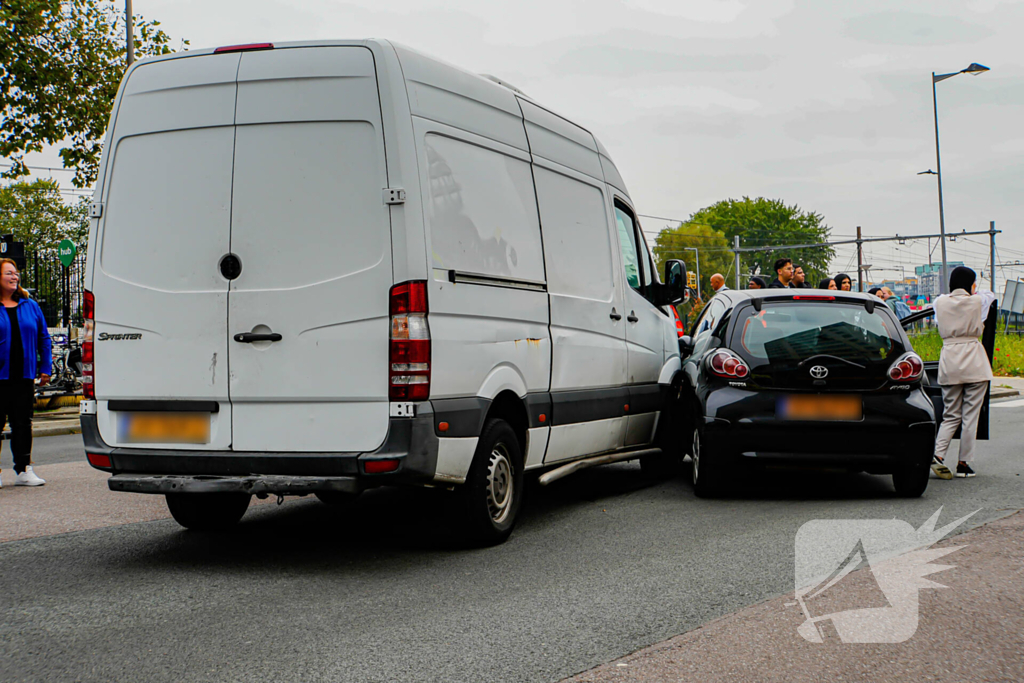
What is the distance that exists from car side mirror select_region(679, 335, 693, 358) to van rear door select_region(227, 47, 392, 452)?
4.52 m

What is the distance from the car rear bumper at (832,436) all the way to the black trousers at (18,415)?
18.0 feet

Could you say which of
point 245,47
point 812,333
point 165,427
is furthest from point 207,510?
point 812,333

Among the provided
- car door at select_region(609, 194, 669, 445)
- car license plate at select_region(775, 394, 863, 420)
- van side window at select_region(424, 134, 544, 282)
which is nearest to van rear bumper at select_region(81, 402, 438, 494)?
van side window at select_region(424, 134, 544, 282)

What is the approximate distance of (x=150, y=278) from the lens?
567cm

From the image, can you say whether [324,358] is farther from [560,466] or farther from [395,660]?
[560,466]

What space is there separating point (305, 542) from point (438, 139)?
2408 mm

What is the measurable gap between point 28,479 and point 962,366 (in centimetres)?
762

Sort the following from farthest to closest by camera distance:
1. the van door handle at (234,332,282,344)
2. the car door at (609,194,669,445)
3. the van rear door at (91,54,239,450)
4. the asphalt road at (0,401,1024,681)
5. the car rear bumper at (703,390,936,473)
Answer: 1. the car door at (609,194,669,445)
2. the car rear bumper at (703,390,936,473)
3. the van rear door at (91,54,239,450)
4. the van door handle at (234,332,282,344)
5. the asphalt road at (0,401,1024,681)

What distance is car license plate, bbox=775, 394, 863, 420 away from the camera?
7.44 meters

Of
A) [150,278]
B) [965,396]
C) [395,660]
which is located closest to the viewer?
[395,660]

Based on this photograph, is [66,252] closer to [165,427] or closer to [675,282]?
[675,282]

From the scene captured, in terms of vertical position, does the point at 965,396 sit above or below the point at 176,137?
below

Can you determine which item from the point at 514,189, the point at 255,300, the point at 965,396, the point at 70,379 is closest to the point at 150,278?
the point at 255,300

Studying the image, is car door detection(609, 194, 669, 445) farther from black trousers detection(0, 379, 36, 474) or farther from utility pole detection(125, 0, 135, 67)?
utility pole detection(125, 0, 135, 67)
